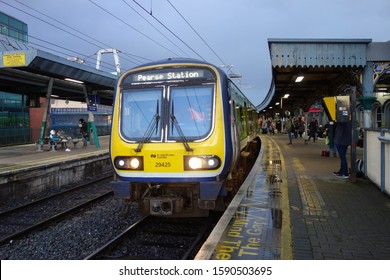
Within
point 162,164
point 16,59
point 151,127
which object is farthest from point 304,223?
point 16,59

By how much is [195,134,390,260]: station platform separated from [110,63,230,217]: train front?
2.36ft

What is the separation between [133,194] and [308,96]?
72.8 feet

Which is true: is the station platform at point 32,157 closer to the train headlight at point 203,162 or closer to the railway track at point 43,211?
the railway track at point 43,211

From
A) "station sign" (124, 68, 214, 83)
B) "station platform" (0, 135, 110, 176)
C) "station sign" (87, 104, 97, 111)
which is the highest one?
"station sign" (87, 104, 97, 111)

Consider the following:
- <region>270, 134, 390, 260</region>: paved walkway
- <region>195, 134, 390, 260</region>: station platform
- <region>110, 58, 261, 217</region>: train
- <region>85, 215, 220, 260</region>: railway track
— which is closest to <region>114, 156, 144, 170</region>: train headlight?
<region>110, 58, 261, 217</region>: train

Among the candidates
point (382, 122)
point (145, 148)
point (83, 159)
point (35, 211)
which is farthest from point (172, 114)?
point (382, 122)

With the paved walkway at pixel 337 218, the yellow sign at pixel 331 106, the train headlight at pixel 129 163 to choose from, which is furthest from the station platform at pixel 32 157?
the yellow sign at pixel 331 106

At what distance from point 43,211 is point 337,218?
6683 millimetres

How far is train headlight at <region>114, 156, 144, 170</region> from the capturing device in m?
5.52

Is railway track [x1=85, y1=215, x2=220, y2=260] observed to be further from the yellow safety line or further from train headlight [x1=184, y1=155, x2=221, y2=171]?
the yellow safety line

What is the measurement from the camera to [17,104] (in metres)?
23.2

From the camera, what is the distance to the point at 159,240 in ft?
18.9

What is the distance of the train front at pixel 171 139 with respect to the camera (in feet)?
17.4
